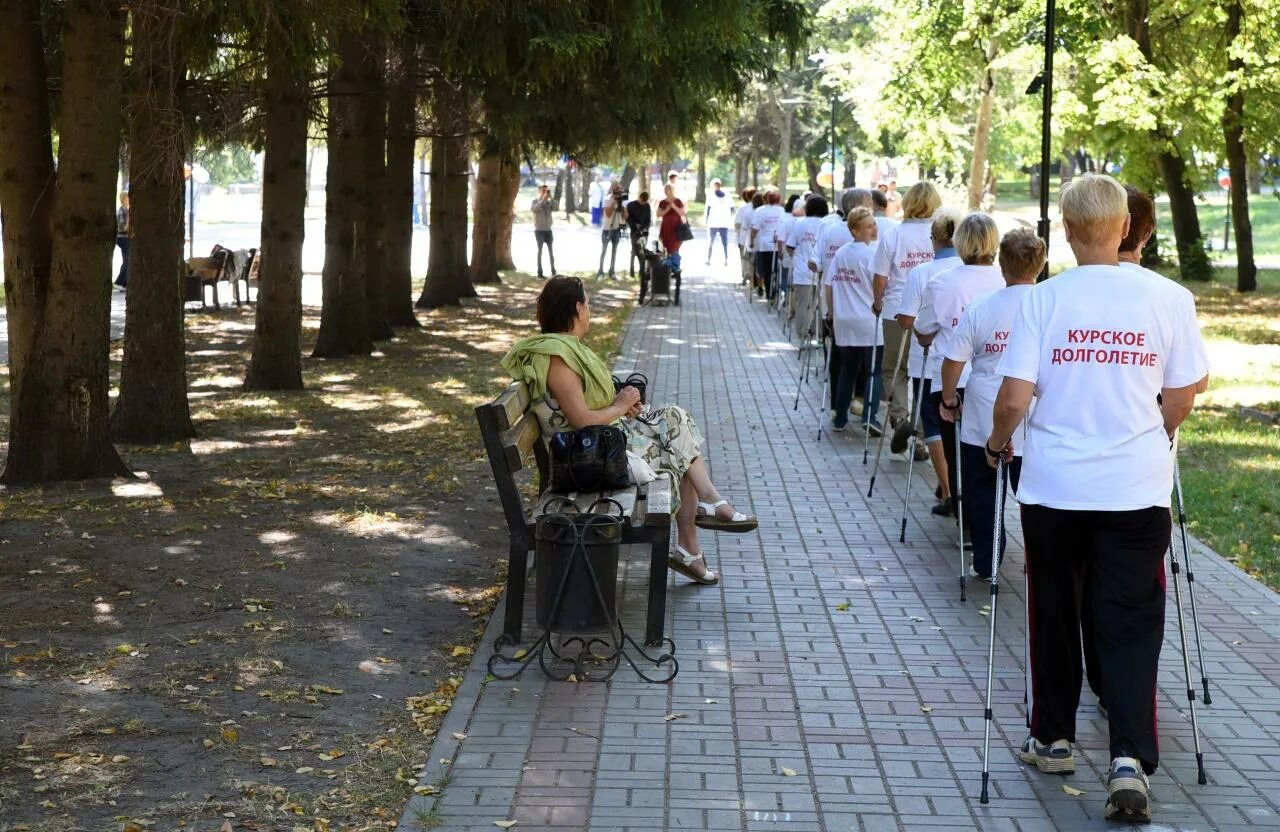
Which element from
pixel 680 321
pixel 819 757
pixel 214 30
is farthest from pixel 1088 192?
pixel 680 321

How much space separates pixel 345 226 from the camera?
18.3 meters

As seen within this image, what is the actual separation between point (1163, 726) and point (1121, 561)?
4.09ft

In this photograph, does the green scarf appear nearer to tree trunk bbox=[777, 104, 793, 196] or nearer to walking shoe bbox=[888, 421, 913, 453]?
walking shoe bbox=[888, 421, 913, 453]

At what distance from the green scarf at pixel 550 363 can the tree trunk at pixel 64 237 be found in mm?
4140

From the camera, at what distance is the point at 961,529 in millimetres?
8086

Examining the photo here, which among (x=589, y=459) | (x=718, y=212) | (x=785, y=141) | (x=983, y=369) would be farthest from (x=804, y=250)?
(x=785, y=141)

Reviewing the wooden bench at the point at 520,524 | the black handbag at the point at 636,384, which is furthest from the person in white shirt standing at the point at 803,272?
the wooden bench at the point at 520,524

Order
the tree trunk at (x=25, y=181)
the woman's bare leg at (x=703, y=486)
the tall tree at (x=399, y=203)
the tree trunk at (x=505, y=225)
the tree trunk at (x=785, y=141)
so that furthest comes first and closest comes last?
the tree trunk at (x=785, y=141)
the tree trunk at (x=505, y=225)
the tall tree at (x=399, y=203)
the tree trunk at (x=25, y=181)
the woman's bare leg at (x=703, y=486)

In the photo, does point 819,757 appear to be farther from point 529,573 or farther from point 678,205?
point 678,205

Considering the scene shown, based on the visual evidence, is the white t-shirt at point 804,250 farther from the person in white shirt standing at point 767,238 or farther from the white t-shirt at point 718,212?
the white t-shirt at point 718,212

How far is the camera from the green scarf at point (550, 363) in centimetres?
747

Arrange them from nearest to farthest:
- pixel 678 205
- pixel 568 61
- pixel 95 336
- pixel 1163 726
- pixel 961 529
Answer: pixel 1163 726 → pixel 961 529 → pixel 95 336 → pixel 568 61 → pixel 678 205

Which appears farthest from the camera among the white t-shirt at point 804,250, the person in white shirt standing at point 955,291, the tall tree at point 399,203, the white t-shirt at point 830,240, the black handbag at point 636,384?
the tall tree at point 399,203

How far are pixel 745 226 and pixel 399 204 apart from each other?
1011cm
